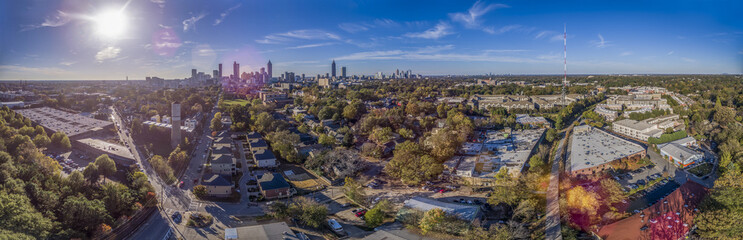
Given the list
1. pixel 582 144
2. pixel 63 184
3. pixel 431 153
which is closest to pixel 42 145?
pixel 63 184

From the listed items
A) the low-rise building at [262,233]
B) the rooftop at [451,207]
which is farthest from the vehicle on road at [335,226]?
the rooftop at [451,207]

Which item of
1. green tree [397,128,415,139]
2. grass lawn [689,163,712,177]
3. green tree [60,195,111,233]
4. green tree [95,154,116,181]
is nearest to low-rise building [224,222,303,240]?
green tree [60,195,111,233]

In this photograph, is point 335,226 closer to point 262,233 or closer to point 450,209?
point 262,233

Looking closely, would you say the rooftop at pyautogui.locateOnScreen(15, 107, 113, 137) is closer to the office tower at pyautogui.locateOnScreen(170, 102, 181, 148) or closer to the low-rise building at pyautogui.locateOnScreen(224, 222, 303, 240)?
the office tower at pyautogui.locateOnScreen(170, 102, 181, 148)

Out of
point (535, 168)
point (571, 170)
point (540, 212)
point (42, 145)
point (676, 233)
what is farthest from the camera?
point (571, 170)

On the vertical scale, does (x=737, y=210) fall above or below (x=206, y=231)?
above

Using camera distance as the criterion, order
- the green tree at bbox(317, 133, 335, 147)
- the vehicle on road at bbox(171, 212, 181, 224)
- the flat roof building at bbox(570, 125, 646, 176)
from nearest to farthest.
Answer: the vehicle on road at bbox(171, 212, 181, 224), the flat roof building at bbox(570, 125, 646, 176), the green tree at bbox(317, 133, 335, 147)

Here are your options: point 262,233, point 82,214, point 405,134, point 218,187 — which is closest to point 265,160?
point 218,187

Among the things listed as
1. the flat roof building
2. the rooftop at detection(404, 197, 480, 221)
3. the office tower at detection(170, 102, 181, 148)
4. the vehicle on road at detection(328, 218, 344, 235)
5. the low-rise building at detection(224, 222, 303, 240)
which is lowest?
the vehicle on road at detection(328, 218, 344, 235)

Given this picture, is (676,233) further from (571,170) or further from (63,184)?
(63,184)
